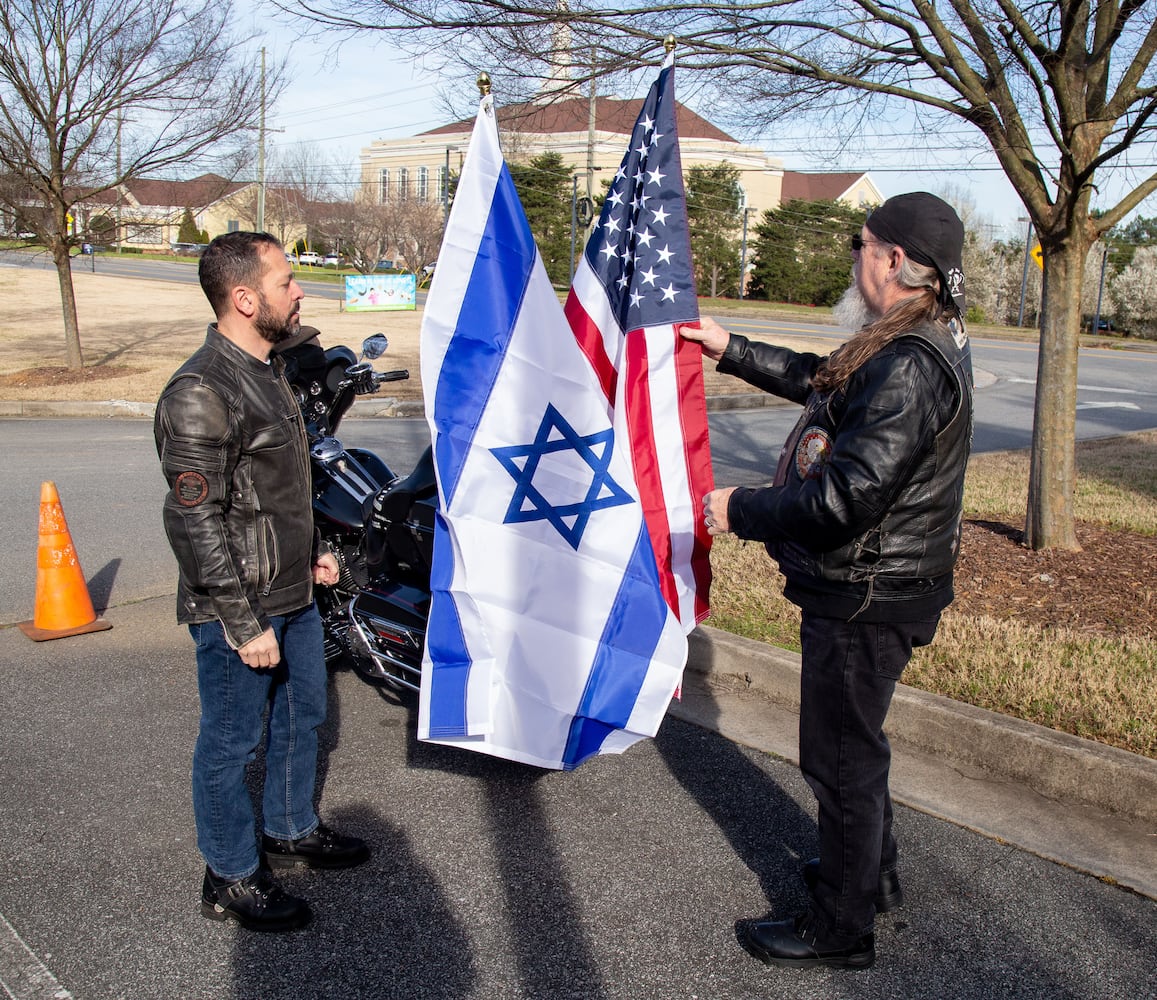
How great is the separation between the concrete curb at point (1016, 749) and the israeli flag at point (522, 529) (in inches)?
55.3

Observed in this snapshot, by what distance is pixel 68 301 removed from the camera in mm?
14680

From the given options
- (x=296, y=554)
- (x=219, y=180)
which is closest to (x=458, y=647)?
(x=296, y=554)

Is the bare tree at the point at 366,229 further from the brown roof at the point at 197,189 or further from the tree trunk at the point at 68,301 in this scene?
the tree trunk at the point at 68,301

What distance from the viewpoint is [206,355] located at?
283 cm

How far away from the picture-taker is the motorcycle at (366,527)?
394 cm

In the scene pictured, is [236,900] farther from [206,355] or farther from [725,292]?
[725,292]

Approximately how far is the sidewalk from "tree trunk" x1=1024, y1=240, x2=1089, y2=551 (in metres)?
2.50

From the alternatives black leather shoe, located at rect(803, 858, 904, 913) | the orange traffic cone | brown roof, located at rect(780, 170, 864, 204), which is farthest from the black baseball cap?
brown roof, located at rect(780, 170, 864, 204)

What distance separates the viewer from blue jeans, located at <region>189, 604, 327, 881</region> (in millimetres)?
2928

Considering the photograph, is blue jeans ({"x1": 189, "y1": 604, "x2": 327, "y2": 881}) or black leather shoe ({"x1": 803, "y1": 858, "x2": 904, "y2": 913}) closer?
blue jeans ({"x1": 189, "y1": 604, "x2": 327, "y2": 881})

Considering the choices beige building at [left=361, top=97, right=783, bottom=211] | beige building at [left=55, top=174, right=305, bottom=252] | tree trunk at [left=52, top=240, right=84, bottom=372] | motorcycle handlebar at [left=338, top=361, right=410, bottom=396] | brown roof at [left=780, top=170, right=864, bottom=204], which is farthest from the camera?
brown roof at [left=780, top=170, right=864, bottom=204]

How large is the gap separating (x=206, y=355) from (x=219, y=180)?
45.1ft

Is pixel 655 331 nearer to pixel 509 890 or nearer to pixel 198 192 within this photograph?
pixel 509 890

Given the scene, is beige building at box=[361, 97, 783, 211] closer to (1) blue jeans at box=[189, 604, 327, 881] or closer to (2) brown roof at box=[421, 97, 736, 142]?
(2) brown roof at box=[421, 97, 736, 142]
